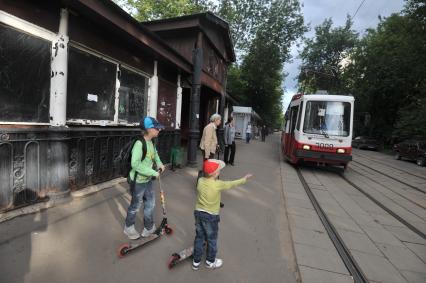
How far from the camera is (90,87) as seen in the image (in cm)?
535

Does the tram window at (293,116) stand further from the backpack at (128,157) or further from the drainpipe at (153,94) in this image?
the backpack at (128,157)

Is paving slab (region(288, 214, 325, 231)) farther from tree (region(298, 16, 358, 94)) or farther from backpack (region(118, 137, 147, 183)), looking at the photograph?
tree (region(298, 16, 358, 94))

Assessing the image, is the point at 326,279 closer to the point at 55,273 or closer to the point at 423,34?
the point at 55,273

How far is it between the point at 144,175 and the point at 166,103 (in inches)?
231

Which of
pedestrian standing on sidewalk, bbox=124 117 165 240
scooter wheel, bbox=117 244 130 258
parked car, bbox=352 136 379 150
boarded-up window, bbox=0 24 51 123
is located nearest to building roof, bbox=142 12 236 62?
boarded-up window, bbox=0 24 51 123

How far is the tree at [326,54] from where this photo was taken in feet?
137

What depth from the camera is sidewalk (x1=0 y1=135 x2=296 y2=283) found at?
111 inches

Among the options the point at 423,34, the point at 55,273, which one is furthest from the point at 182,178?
the point at 423,34

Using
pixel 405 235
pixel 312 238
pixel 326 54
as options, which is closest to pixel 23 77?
pixel 312 238

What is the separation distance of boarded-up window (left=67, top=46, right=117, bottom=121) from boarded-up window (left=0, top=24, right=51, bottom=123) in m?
0.54

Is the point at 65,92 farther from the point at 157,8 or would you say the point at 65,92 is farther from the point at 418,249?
the point at 157,8

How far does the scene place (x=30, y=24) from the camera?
399 centimetres

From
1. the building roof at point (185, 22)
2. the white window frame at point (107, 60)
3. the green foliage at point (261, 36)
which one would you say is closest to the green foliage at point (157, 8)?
the green foliage at point (261, 36)

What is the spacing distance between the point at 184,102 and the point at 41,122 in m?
11.3
